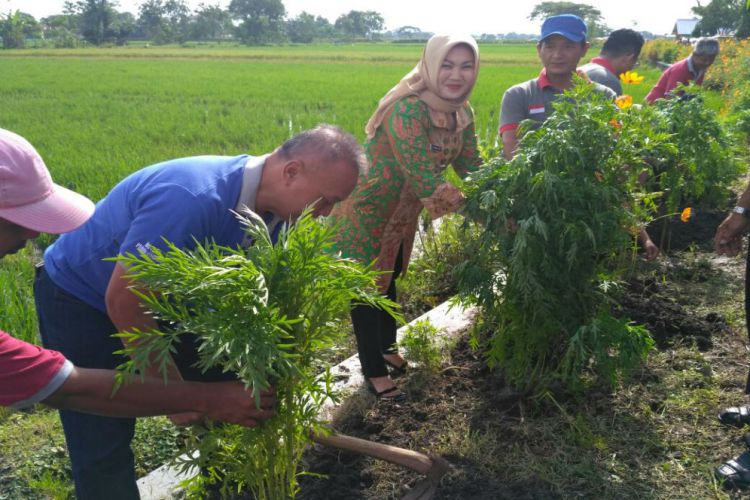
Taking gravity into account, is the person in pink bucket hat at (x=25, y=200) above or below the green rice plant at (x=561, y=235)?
above

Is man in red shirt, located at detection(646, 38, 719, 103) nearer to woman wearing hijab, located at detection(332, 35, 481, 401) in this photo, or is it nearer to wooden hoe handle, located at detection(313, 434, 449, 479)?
woman wearing hijab, located at detection(332, 35, 481, 401)

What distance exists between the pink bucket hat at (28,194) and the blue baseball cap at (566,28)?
10.3ft

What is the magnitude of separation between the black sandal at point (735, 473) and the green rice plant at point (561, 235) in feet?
1.69

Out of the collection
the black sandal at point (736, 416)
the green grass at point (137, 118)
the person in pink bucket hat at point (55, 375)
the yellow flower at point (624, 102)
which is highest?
the yellow flower at point (624, 102)

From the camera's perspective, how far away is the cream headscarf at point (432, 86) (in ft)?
9.93

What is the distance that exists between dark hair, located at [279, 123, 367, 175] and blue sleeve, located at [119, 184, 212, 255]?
35 cm

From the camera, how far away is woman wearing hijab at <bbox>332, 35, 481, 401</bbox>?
9.62 ft

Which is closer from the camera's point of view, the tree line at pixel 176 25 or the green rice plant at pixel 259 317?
the green rice plant at pixel 259 317

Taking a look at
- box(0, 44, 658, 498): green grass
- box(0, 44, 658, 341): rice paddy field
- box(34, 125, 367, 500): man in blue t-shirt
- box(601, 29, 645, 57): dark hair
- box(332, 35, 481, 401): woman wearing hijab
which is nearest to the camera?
box(34, 125, 367, 500): man in blue t-shirt

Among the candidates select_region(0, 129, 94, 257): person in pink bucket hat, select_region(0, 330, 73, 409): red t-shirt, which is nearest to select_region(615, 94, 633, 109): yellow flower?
select_region(0, 129, 94, 257): person in pink bucket hat

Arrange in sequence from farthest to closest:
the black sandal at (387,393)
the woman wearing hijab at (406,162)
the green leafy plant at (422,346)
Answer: the green leafy plant at (422,346)
the black sandal at (387,393)
the woman wearing hijab at (406,162)

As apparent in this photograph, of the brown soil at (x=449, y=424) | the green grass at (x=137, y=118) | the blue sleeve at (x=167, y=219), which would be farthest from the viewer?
the green grass at (x=137, y=118)

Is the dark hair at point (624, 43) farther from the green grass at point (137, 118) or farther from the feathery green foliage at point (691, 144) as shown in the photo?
the green grass at point (137, 118)

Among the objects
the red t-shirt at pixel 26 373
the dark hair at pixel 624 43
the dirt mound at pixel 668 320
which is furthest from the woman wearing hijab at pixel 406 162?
the dark hair at pixel 624 43
